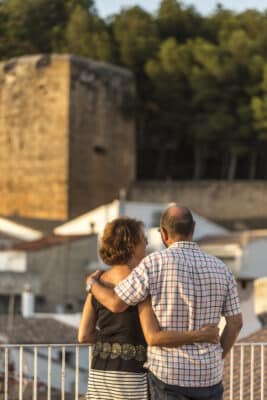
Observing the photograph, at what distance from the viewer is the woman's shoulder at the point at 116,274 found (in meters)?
3.43

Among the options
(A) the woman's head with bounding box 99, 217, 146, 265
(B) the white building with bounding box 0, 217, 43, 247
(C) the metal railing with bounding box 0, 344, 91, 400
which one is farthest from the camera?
(B) the white building with bounding box 0, 217, 43, 247

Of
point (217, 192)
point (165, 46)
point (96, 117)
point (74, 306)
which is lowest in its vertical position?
point (74, 306)

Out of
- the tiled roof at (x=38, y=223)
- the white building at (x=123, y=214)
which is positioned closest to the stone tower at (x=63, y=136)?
the tiled roof at (x=38, y=223)

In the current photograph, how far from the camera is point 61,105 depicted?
26.1m

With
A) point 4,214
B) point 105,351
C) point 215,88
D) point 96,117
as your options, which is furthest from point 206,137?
point 105,351

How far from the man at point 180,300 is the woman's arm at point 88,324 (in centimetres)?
9

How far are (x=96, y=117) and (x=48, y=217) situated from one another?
2756mm

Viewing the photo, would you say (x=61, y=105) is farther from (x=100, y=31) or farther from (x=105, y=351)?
(x=105, y=351)

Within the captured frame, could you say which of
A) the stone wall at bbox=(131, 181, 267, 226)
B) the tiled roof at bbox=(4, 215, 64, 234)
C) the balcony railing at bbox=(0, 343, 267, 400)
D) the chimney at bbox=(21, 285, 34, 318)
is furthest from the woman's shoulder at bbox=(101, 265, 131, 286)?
the stone wall at bbox=(131, 181, 267, 226)

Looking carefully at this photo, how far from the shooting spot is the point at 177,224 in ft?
11.0

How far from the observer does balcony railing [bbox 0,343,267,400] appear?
4.60 m

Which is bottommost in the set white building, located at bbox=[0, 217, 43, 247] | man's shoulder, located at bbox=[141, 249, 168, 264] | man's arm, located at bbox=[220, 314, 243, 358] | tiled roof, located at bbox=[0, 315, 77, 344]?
tiled roof, located at bbox=[0, 315, 77, 344]

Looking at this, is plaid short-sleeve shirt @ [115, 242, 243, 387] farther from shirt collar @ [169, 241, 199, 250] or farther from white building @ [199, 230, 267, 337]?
white building @ [199, 230, 267, 337]

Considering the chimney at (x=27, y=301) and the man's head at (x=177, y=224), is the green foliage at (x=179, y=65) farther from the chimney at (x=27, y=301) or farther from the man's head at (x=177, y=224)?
the man's head at (x=177, y=224)
